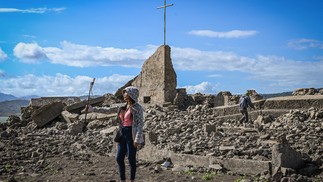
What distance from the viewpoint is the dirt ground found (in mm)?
8125

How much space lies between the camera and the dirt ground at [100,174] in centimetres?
812

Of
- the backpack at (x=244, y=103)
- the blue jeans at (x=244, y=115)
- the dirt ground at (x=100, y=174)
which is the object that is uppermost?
the backpack at (x=244, y=103)

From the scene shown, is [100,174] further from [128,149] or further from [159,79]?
[159,79]

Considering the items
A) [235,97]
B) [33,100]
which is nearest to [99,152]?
[235,97]

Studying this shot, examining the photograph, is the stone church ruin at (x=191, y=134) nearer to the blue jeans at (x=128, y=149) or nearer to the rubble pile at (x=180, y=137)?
the rubble pile at (x=180, y=137)

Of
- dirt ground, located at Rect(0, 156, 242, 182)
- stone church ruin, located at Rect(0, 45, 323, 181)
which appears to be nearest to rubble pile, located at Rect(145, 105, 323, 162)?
stone church ruin, located at Rect(0, 45, 323, 181)

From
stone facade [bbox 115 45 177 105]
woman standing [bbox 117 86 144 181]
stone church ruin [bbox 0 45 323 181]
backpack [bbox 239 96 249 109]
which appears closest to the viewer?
woman standing [bbox 117 86 144 181]

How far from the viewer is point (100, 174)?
345 inches

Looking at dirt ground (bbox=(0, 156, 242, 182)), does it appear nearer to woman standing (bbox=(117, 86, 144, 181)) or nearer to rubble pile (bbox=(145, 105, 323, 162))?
rubble pile (bbox=(145, 105, 323, 162))

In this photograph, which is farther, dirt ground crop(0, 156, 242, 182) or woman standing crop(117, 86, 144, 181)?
dirt ground crop(0, 156, 242, 182)

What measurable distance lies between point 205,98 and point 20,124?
1130 cm

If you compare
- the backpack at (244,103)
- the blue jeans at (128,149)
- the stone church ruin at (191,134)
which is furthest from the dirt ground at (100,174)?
the backpack at (244,103)

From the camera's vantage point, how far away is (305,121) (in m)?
14.1

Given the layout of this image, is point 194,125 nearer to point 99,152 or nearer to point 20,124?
point 99,152
